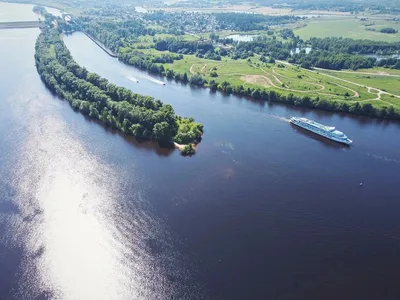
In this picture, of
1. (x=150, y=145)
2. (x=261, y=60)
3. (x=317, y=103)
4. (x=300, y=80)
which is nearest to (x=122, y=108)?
(x=150, y=145)

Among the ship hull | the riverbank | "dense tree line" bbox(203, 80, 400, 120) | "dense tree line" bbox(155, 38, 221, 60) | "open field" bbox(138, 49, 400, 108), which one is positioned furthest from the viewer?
"dense tree line" bbox(155, 38, 221, 60)

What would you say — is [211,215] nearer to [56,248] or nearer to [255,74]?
[56,248]

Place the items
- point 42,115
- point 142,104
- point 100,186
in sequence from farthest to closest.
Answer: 1. point 42,115
2. point 142,104
3. point 100,186

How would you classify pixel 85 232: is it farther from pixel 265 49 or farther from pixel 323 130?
pixel 265 49

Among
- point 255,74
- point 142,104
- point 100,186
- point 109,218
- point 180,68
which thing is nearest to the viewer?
point 109,218

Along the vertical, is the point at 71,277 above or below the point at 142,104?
below

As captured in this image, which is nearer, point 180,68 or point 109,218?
point 109,218

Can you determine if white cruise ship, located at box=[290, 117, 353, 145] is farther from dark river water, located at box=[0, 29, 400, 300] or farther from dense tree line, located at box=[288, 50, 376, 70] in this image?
dense tree line, located at box=[288, 50, 376, 70]

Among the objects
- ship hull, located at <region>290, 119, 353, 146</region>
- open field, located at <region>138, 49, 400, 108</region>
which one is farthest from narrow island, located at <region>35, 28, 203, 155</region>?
open field, located at <region>138, 49, 400, 108</region>

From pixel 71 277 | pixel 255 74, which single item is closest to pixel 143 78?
pixel 255 74
